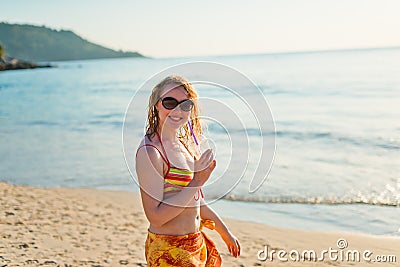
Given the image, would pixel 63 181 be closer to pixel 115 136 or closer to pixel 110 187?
pixel 110 187

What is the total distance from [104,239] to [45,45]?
17996cm

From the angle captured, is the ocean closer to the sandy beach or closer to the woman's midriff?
the woman's midriff

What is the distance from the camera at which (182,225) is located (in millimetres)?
2699

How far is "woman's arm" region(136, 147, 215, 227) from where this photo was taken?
8.24 ft

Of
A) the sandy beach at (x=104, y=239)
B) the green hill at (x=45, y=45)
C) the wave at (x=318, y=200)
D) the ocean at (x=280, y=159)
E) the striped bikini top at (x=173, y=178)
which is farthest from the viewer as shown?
the green hill at (x=45, y=45)

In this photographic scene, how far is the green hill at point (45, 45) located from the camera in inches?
6491

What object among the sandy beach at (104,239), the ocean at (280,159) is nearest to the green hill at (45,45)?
the ocean at (280,159)

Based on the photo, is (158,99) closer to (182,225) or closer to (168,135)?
(168,135)

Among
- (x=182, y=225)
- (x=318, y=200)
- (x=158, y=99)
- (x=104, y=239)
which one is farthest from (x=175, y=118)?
(x=318, y=200)

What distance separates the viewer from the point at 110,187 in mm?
10062

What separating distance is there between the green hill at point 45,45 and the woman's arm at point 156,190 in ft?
555

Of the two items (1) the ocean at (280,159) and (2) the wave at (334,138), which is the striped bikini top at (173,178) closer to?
(1) the ocean at (280,159)

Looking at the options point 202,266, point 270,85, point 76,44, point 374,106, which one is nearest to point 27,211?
point 202,266

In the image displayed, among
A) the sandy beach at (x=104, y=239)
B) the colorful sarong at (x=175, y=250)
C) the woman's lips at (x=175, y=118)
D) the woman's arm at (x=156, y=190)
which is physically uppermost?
the woman's lips at (x=175, y=118)
